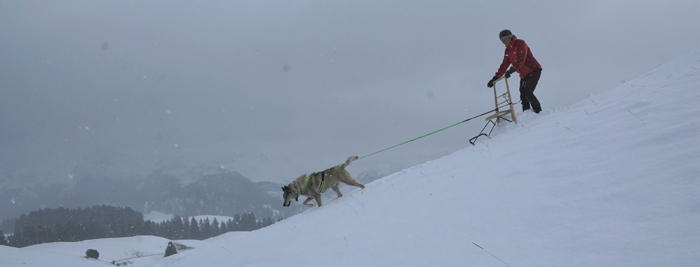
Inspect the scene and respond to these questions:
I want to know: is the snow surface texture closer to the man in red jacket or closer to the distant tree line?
the man in red jacket

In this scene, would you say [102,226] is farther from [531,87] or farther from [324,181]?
[531,87]

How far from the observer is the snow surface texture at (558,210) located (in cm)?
213

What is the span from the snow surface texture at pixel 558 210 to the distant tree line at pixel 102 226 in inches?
5304

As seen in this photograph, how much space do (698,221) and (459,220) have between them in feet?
5.54

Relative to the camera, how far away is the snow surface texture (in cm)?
213

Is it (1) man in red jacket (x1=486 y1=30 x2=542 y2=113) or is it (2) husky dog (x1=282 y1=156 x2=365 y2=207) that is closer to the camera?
(1) man in red jacket (x1=486 y1=30 x2=542 y2=113)

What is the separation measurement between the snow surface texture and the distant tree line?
13471 centimetres

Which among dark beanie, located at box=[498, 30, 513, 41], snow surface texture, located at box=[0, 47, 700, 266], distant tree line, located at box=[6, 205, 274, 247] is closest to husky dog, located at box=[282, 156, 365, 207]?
snow surface texture, located at box=[0, 47, 700, 266]

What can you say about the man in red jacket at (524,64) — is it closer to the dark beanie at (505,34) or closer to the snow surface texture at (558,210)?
the dark beanie at (505,34)

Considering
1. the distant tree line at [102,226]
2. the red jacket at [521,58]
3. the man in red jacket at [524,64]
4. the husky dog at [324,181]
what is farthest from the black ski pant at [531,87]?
the distant tree line at [102,226]

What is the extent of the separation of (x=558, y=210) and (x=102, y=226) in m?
156

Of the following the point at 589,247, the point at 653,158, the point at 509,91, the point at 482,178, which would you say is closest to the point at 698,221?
the point at 589,247

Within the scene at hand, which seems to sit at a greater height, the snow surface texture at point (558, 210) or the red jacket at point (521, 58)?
the red jacket at point (521, 58)

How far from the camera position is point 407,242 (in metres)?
3.16
